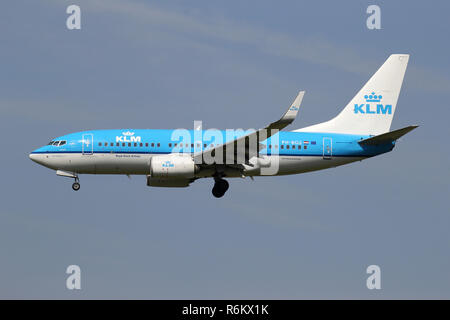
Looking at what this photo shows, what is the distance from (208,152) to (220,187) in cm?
419

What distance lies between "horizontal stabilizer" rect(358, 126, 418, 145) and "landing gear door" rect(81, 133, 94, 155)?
56.7 feet

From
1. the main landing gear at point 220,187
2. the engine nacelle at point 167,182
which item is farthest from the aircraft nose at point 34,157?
the main landing gear at point 220,187

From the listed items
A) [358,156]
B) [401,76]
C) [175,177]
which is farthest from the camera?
[401,76]

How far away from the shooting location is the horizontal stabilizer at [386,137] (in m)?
58.4

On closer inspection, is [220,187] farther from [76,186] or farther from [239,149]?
[76,186]

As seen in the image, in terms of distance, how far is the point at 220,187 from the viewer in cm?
6134

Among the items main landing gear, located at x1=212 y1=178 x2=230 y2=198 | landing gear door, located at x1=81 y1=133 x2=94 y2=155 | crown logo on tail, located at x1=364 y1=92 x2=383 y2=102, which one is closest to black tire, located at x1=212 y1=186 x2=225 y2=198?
main landing gear, located at x1=212 y1=178 x2=230 y2=198

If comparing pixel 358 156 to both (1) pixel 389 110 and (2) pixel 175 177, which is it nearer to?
(1) pixel 389 110

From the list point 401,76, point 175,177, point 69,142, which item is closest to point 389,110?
point 401,76

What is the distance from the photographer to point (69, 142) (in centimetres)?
6006

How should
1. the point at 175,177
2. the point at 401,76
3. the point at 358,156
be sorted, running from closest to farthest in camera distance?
the point at 175,177
the point at 358,156
the point at 401,76

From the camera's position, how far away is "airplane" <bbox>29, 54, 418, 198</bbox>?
5800 cm

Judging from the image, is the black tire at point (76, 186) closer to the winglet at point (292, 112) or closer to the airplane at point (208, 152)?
the airplane at point (208, 152)

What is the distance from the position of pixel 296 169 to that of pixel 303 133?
8.03 ft
